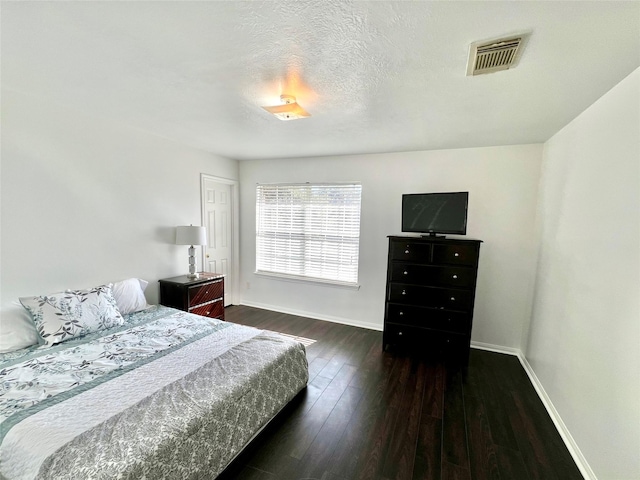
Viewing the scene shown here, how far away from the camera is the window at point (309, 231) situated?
13.1 ft

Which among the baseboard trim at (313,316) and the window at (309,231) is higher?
the window at (309,231)

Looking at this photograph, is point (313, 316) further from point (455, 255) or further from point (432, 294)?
point (455, 255)

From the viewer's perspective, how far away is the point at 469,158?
10.9 ft

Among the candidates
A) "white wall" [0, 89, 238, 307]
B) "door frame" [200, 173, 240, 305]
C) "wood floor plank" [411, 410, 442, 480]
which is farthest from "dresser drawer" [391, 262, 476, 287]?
"white wall" [0, 89, 238, 307]

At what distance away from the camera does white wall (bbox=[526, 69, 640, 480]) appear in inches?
56.9

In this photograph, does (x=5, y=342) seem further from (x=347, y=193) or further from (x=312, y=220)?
(x=347, y=193)

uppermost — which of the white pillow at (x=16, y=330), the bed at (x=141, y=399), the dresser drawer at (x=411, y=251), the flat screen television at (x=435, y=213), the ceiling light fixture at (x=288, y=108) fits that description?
the ceiling light fixture at (x=288, y=108)

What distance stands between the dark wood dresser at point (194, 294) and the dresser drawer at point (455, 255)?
2.66m

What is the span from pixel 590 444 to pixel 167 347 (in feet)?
9.43

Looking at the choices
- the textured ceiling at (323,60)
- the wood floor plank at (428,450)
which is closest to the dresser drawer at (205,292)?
the textured ceiling at (323,60)

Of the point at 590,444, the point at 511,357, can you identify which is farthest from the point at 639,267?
the point at 511,357

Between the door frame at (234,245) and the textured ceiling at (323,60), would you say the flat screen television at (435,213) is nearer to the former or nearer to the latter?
the textured ceiling at (323,60)

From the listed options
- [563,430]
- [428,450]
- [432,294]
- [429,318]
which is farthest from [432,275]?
[428,450]

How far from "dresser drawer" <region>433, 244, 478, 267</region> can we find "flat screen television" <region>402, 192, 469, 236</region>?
0.63ft
